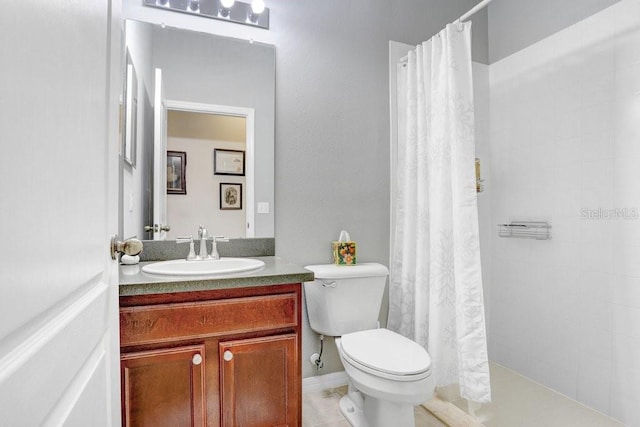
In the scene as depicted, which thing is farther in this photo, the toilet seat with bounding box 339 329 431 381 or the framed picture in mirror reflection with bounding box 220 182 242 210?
the framed picture in mirror reflection with bounding box 220 182 242 210

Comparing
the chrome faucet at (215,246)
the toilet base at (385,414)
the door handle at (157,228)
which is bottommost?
the toilet base at (385,414)

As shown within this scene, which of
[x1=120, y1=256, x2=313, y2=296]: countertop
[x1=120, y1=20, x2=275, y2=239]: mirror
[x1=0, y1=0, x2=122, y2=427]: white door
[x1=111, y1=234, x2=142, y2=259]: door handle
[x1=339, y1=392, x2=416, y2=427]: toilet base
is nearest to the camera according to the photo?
[x1=0, y1=0, x2=122, y2=427]: white door

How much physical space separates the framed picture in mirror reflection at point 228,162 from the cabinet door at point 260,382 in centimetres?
94

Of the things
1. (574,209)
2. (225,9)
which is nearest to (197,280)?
(225,9)

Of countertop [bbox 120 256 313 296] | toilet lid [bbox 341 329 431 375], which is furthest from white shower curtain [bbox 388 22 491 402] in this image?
countertop [bbox 120 256 313 296]

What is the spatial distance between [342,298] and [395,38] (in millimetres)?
1725

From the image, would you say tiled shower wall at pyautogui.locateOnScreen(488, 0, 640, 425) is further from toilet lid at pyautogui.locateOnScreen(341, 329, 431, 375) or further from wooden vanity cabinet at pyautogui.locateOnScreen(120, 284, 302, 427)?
wooden vanity cabinet at pyautogui.locateOnScreen(120, 284, 302, 427)

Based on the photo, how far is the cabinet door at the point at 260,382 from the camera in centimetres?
139

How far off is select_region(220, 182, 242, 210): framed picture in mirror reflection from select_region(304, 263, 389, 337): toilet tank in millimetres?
556

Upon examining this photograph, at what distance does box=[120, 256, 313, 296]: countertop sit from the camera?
1250 millimetres

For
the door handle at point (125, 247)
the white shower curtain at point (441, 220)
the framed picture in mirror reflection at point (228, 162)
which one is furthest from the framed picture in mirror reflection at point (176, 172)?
the white shower curtain at point (441, 220)

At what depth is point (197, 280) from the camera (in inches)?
51.7

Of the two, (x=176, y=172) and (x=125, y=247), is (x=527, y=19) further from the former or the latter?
(x=125, y=247)

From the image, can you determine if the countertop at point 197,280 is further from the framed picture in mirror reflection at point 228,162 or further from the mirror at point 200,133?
the framed picture in mirror reflection at point 228,162
